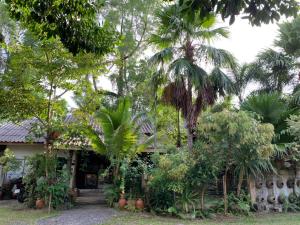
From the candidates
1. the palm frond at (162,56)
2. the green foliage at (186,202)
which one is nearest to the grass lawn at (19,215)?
the green foliage at (186,202)

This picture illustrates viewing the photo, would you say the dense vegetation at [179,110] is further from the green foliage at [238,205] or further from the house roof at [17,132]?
the house roof at [17,132]

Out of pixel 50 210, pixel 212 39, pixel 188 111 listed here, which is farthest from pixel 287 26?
pixel 50 210

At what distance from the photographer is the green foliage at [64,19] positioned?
4.80 meters

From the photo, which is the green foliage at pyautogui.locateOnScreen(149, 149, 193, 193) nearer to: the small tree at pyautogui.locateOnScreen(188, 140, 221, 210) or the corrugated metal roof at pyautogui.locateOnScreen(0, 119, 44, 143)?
the small tree at pyautogui.locateOnScreen(188, 140, 221, 210)

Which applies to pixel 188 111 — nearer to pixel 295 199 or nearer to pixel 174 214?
pixel 174 214

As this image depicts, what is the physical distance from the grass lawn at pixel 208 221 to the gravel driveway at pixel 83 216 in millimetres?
464

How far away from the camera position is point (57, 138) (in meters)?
12.5

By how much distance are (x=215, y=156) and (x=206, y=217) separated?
6.77 ft

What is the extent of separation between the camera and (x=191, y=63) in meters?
13.3

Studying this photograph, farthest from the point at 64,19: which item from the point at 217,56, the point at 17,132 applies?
the point at 17,132

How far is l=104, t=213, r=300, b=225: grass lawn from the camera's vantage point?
959 cm

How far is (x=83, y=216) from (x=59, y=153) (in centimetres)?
621

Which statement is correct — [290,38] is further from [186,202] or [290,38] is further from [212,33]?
[186,202]

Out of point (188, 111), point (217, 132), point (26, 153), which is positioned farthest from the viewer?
point (26, 153)
